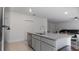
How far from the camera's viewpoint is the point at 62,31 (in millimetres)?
1385

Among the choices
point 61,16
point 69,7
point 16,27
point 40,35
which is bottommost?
point 40,35

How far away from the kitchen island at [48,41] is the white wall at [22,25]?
0.11 m

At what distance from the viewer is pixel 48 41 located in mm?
1313

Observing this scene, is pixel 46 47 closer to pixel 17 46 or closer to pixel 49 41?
pixel 49 41

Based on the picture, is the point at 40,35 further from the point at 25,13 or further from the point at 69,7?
the point at 69,7

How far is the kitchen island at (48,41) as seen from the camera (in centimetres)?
129

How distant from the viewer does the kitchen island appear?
4.24 feet

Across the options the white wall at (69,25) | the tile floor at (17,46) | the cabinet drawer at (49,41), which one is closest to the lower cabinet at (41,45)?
the cabinet drawer at (49,41)

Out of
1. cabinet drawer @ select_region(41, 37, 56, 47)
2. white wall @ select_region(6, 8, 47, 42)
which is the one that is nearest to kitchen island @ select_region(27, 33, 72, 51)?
cabinet drawer @ select_region(41, 37, 56, 47)

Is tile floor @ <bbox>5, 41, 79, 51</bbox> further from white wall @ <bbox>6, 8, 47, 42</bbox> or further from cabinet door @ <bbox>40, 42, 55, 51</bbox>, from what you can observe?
cabinet door @ <bbox>40, 42, 55, 51</bbox>

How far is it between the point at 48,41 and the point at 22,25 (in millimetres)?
499

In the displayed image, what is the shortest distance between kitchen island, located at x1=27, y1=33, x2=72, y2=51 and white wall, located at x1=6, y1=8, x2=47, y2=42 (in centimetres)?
11
